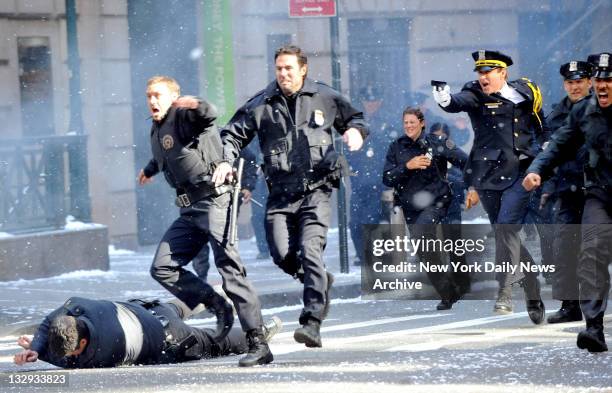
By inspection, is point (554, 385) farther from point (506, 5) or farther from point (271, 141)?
point (506, 5)

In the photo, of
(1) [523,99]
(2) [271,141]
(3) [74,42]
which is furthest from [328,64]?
(2) [271,141]

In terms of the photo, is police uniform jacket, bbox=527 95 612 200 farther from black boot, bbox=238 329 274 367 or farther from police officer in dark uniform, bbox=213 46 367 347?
black boot, bbox=238 329 274 367

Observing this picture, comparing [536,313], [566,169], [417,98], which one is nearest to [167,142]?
[536,313]

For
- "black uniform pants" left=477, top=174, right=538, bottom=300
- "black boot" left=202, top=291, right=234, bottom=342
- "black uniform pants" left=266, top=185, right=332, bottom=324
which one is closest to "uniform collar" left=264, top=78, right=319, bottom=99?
"black uniform pants" left=266, top=185, right=332, bottom=324

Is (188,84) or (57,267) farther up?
(188,84)

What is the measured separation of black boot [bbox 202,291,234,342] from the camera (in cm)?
969

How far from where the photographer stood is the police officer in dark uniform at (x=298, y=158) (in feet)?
30.8

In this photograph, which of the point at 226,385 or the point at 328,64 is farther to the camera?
the point at 328,64

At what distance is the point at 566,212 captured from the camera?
430 inches

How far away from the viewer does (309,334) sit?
9.30m

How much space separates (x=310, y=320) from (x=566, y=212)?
2.46m

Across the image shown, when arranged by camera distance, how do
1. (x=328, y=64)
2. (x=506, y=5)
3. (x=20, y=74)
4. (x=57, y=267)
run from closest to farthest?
(x=57, y=267) < (x=20, y=74) < (x=328, y=64) < (x=506, y=5)

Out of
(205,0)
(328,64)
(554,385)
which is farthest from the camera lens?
(328,64)

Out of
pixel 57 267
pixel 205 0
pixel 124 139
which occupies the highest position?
pixel 205 0
